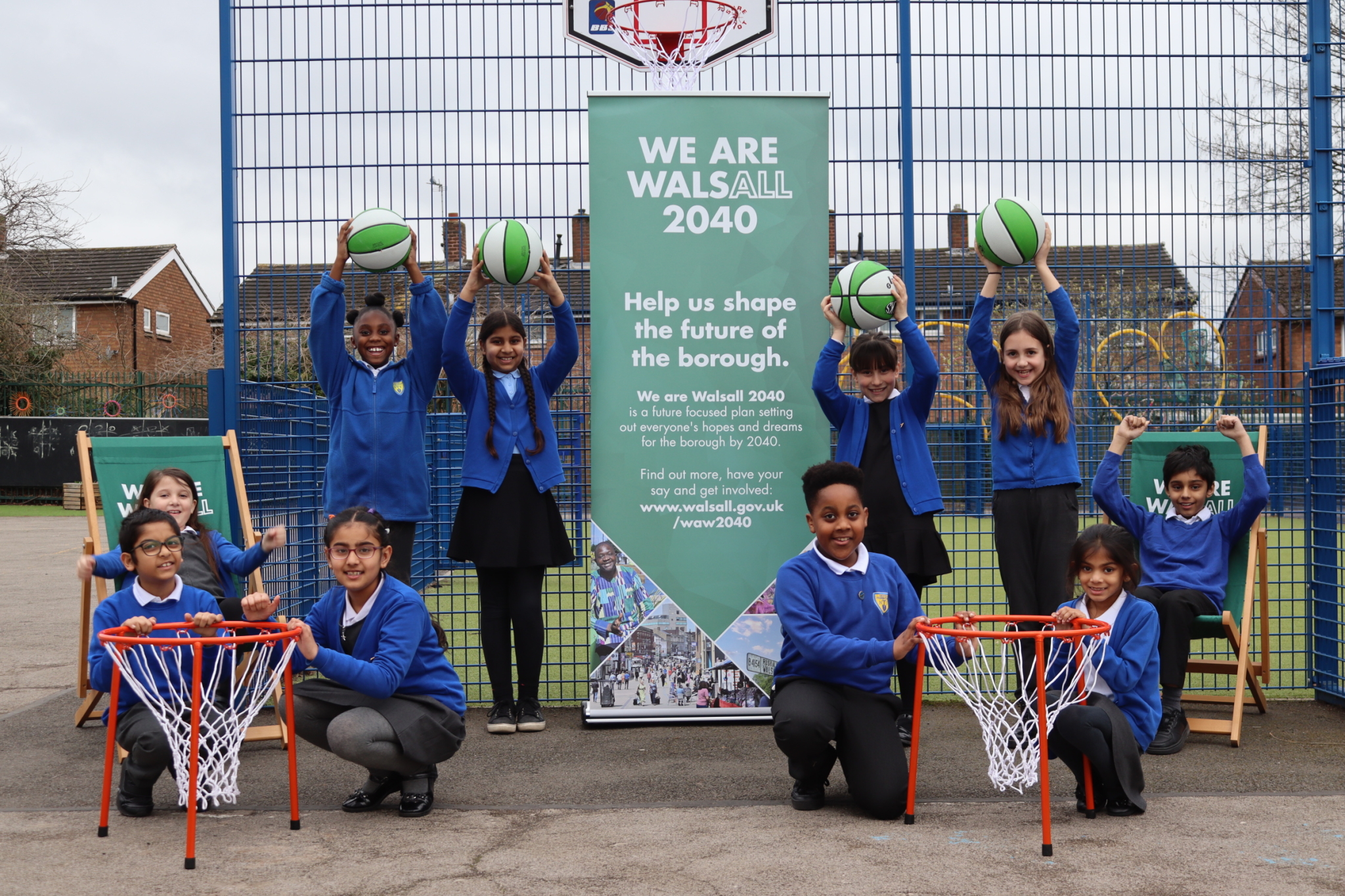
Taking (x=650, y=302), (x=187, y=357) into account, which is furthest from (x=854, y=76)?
(x=187, y=357)

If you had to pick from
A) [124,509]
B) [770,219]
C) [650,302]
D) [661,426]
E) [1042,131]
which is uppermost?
[1042,131]

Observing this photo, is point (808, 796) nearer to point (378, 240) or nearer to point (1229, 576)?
point (1229, 576)

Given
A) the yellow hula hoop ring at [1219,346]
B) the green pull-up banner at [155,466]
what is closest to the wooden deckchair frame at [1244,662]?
the yellow hula hoop ring at [1219,346]

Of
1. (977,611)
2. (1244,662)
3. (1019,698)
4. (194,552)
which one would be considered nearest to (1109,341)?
(1244,662)

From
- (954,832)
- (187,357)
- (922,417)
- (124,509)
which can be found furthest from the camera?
(187,357)

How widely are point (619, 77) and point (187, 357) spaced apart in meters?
33.4

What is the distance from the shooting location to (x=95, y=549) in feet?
17.6

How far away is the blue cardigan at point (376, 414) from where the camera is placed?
16.8ft

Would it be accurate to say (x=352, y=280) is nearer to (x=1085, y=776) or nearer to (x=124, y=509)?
(x=124, y=509)

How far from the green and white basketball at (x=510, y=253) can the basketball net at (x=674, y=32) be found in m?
1.31

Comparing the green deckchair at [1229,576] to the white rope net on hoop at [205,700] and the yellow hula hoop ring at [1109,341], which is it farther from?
the white rope net on hoop at [205,700]

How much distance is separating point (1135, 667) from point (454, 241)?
374 centimetres

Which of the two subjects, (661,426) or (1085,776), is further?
(661,426)

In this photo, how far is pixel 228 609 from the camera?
498 cm
